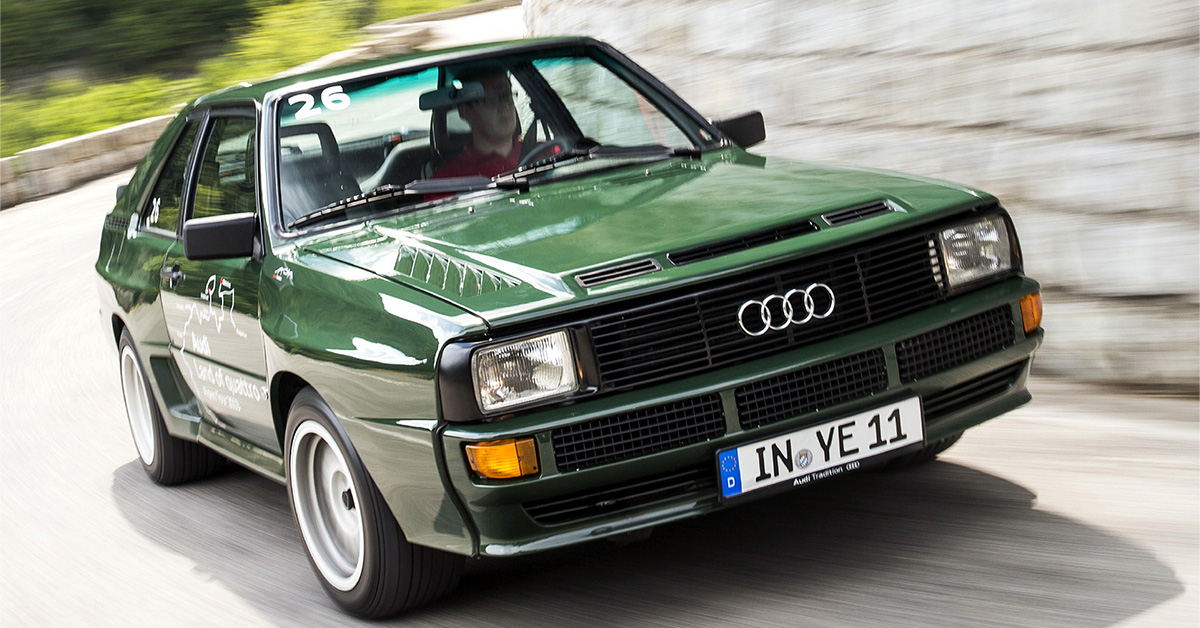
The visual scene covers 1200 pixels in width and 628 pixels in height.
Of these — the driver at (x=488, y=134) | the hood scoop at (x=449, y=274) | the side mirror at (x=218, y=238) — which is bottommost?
the hood scoop at (x=449, y=274)

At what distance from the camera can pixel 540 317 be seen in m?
3.38

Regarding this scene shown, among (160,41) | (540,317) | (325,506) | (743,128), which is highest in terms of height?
(160,41)

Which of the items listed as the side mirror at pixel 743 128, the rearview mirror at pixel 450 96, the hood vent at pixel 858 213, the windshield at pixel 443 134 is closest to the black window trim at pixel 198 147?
the windshield at pixel 443 134

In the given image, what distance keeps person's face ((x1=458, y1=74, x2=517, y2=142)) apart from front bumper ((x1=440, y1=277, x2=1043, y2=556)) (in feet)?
5.19

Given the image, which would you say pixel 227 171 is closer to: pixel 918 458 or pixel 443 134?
pixel 443 134

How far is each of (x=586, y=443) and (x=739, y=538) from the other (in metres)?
1.00

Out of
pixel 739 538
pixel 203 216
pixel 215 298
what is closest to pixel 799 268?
pixel 739 538

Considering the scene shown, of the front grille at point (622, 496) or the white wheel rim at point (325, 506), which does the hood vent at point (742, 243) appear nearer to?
the front grille at point (622, 496)

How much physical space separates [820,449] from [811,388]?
16cm

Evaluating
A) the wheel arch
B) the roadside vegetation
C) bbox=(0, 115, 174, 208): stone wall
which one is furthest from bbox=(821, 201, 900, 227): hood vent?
the roadside vegetation

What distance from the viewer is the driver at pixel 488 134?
4605 mm

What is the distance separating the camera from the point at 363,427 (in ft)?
12.1

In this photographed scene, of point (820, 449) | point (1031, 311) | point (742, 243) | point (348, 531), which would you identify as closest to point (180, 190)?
point (348, 531)

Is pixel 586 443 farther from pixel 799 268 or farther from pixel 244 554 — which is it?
pixel 244 554
